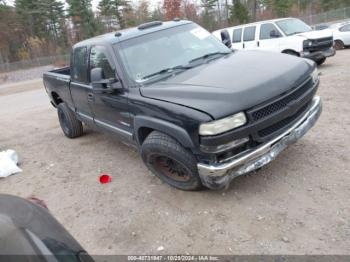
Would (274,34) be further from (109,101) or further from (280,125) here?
(280,125)

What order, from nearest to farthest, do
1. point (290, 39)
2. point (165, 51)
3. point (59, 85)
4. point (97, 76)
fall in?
point (97, 76)
point (165, 51)
point (59, 85)
point (290, 39)

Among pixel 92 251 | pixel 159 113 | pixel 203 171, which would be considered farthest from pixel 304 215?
pixel 92 251

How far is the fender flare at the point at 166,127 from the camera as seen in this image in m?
3.30

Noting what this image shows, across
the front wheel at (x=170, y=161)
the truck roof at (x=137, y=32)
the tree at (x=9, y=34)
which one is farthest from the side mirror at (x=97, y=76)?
the tree at (x=9, y=34)

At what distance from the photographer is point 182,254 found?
118 inches

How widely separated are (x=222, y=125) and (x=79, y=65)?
3.18 meters

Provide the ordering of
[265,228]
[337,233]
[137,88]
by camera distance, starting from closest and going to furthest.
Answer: [337,233], [265,228], [137,88]

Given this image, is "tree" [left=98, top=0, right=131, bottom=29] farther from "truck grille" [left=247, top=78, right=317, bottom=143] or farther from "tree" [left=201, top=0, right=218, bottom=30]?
"truck grille" [left=247, top=78, right=317, bottom=143]

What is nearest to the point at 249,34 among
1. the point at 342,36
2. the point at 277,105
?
the point at 342,36

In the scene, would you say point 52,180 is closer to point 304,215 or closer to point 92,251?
point 92,251

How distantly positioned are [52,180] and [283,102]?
352 centimetres

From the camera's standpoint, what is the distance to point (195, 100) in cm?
329

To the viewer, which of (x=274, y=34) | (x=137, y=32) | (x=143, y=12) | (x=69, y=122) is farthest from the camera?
(x=143, y=12)

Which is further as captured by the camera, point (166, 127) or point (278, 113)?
point (166, 127)
